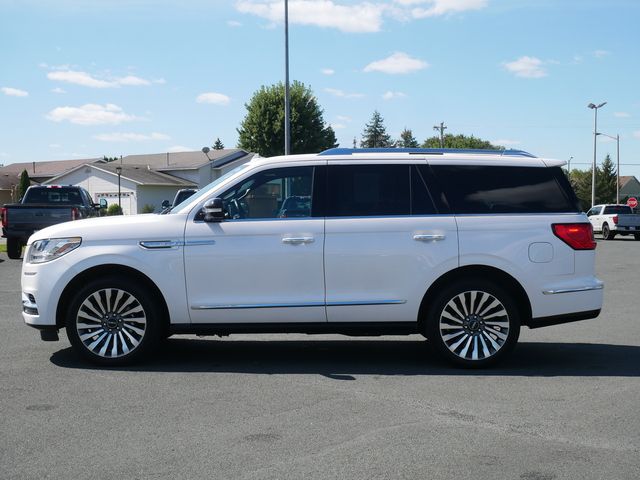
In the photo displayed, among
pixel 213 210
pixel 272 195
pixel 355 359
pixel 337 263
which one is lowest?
pixel 355 359

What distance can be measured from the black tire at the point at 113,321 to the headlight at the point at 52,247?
39 cm

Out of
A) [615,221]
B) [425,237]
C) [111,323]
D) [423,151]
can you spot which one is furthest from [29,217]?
[615,221]

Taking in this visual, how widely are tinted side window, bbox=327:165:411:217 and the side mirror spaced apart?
1000 mm

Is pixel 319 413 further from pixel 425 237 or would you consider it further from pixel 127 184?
pixel 127 184

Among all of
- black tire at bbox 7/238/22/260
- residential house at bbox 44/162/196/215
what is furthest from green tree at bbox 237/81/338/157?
black tire at bbox 7/238/22/260

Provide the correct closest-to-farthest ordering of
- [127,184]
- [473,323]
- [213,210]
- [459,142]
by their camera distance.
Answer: [213,210] → [473,323] → [127,184] → [459,142]

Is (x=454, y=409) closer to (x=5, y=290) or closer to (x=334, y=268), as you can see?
(x=334, y=268)

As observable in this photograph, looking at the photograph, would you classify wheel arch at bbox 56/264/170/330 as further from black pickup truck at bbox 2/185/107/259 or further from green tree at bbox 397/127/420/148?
green tree at bbox 397/127/420/148

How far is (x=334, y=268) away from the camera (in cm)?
727

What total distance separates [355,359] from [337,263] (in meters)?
1.20

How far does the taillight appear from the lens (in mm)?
7410

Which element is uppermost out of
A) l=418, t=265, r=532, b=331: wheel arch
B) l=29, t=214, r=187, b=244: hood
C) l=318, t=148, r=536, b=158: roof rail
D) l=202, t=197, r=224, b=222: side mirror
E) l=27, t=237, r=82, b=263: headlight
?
l=318, t=148, r=536, b=158: roof rail

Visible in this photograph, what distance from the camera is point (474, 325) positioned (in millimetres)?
7355

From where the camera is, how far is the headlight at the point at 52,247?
737cm
